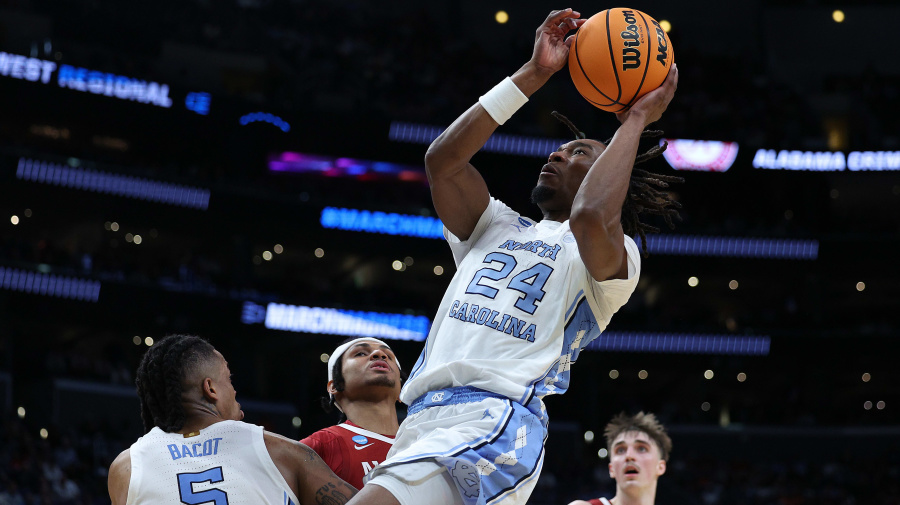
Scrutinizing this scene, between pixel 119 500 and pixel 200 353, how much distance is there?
73cm

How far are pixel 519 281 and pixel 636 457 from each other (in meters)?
3.41

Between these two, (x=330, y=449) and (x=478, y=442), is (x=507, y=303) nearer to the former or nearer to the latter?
(x=478, y=442)

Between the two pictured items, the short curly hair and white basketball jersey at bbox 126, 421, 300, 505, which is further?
→ the short curly hair

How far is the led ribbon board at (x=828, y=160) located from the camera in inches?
1161

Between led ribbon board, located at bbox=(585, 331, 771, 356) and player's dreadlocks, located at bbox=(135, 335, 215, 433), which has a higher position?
led ribbon board, located at bbox=(585, 331, 771, 356)

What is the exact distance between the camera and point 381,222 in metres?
29.0

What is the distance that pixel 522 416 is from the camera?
393 cm

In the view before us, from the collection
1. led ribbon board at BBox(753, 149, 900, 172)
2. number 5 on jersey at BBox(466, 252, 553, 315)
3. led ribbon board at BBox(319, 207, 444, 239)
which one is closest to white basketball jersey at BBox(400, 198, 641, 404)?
number 5 on jersey at BBox(466, 252, 553, 315)

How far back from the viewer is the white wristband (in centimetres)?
428

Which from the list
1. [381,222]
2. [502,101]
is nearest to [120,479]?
[502,101]

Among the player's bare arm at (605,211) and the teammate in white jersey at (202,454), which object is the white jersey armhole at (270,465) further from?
the player's bare arm at (605,211)

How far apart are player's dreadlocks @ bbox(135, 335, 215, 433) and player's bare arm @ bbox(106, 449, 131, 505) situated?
0.72ft

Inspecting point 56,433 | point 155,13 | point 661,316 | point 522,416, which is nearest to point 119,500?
point 522,416

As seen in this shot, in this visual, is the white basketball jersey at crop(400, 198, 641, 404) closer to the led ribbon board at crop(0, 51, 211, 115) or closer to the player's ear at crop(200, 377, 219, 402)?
the player's ear at crop(200, 377, 219, 402)
